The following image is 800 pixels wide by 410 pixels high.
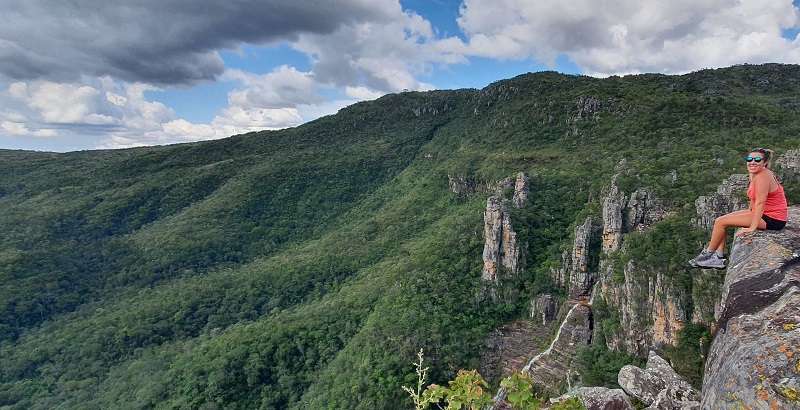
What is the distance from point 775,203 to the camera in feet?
33.8

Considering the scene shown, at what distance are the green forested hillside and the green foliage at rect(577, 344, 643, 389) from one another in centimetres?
1296

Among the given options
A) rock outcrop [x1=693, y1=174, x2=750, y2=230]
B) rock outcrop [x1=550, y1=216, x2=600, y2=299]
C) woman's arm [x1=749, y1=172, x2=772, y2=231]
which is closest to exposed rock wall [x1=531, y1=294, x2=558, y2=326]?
rock outcrop [x1=550, y1=216, x2=600, y2=299]

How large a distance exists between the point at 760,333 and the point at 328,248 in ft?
305

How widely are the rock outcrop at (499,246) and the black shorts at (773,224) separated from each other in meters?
53.3

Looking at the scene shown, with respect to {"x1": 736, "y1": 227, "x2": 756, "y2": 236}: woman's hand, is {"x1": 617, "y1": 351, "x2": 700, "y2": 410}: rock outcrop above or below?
below

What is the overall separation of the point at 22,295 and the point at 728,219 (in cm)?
13564

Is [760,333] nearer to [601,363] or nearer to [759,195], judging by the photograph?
[759,195]

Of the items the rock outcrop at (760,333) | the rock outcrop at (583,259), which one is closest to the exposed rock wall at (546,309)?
the rock outcrop at (583,259)

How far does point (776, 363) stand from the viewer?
5828mm

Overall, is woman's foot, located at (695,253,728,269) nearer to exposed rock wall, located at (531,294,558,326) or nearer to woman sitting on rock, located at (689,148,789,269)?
woman sitting on rock, located at (689,148,789,269)

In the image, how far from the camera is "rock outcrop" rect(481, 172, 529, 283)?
209 ft

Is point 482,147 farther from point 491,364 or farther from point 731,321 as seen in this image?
point 731,321

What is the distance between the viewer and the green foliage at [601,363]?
41.1 meters

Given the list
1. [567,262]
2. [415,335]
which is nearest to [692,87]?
[567,262]
